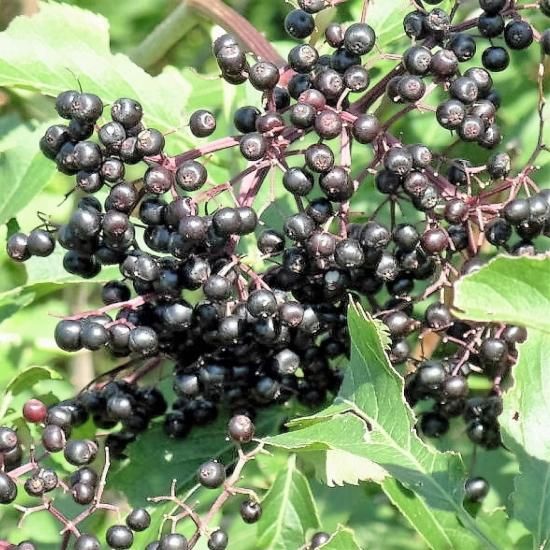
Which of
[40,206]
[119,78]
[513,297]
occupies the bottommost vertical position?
[40,206]

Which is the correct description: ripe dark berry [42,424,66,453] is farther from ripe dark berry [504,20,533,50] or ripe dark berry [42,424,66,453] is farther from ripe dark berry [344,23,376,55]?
ripe dark berry [504,20,533,50]

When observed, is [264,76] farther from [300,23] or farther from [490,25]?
[490,25]

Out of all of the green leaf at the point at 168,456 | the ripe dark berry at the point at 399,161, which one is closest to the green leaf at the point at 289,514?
the green leaf at the point at 168,456

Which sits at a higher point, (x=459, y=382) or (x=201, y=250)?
(x=201, y=250)

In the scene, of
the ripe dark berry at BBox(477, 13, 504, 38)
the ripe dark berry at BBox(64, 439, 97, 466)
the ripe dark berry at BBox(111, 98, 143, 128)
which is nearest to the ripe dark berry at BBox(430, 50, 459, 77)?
the ripe dark berry at BBox(477, 13, 504, 38)

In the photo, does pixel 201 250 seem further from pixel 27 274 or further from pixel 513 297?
pixel 27 274

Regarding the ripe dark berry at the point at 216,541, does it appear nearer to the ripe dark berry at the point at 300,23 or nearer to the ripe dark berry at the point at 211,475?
the ripe dark berry at the point at 211,475

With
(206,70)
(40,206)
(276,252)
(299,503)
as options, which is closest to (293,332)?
(276,252)

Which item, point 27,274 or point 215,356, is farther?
point 27,274
